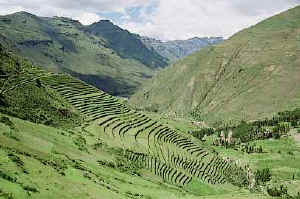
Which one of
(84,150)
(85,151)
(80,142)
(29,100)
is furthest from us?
(29,100)

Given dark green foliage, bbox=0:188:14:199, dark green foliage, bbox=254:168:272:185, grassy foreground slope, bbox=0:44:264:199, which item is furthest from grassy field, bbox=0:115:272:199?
dark green foliage, bbox=254:168:272:185

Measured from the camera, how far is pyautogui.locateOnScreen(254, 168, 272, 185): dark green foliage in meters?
157

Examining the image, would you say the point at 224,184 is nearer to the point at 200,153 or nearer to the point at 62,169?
the point at 200,153

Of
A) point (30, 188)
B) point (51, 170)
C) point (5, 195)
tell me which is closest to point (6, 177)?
point (30, 188)

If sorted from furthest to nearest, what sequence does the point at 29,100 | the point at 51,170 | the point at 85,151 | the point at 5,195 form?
the point at 29,100
the point at 85,151
the point at 51,170
the point at 5,195

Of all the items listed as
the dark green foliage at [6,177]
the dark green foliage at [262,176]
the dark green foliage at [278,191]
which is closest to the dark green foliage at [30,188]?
the dark green foliage at [6,177]

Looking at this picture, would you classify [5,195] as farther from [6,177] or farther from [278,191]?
[278,191]

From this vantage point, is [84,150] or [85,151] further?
[84,150]

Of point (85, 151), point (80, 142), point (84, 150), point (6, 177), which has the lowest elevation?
point (85, 151)

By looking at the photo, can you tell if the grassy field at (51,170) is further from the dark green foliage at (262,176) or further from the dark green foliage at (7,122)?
the dark green foliage at (262,176)

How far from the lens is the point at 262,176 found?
6422 inches

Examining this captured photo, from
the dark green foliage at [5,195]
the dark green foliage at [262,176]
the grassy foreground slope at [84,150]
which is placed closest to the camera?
the dark green foliage at [5,195]

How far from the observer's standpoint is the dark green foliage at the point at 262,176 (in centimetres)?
15682

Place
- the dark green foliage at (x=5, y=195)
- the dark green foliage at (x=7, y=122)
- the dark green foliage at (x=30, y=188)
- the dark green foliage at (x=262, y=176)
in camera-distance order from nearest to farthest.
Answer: the dark green foliage at (x=5, y=195) → the dark green foliage at (x=30, y=188) → the dark green foliage at (x=7, y=122) → the dark green foliage at (x=262, y=176)
